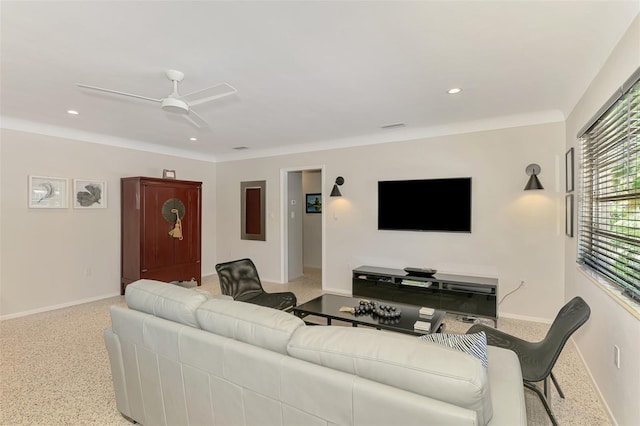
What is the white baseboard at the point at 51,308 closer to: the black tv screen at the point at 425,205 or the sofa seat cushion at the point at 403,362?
the black tv screen at the point at 425,205

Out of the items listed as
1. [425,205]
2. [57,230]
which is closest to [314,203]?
[425,205]

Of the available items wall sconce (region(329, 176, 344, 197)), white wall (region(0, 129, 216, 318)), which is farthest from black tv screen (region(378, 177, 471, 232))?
white wall (region(0, 129, 216, 318))

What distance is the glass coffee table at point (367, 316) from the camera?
8.70 ft

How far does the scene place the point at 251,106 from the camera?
346 centimetres

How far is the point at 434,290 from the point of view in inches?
156

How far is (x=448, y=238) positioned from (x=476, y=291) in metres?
0.82

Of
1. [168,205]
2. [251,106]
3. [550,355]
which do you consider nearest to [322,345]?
[550,355]

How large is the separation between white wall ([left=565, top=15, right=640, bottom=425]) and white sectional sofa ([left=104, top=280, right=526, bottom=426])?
708 mm

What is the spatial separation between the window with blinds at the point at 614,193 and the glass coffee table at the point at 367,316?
4.27ft

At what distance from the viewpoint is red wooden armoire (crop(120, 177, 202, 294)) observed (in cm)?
485

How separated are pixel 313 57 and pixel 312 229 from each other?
527 cm

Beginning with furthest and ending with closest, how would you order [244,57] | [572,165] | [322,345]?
[572,165] → [244,57] → [322,345]

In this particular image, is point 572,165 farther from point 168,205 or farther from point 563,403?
point 168,205

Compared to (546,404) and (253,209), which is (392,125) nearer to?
(253,209)
